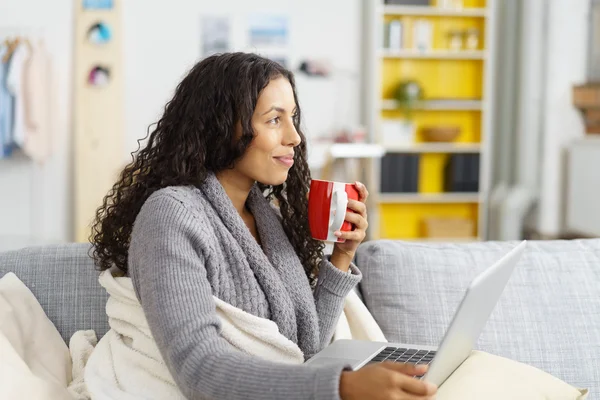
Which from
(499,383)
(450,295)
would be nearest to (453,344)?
(499,383)

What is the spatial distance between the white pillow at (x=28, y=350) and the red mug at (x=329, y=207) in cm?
55

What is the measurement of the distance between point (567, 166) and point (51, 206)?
362cm

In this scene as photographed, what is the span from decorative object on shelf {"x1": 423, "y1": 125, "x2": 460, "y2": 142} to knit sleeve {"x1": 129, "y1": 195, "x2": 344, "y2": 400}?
4.67m

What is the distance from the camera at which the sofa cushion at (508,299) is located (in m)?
1.77

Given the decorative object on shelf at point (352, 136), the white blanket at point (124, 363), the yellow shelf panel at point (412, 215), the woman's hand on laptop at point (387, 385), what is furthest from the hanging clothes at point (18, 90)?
the woman's hand on laptop at point (387, 385)

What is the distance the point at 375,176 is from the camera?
577 centimetres

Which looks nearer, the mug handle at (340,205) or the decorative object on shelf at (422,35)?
the mug handle at (340,205)

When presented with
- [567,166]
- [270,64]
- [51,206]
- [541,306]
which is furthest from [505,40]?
[270,64]

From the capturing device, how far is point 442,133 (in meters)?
5.83

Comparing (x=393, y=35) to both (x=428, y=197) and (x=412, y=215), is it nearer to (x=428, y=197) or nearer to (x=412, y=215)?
(x=428, y=197)

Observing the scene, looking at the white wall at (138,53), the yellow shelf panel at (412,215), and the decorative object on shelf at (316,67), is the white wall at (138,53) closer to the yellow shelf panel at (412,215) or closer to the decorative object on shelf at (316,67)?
the decorative object on shelf at (316,67)

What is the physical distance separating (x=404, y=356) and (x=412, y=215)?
4.70m

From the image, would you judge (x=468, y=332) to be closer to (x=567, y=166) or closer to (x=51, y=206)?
(x=567, y=166)

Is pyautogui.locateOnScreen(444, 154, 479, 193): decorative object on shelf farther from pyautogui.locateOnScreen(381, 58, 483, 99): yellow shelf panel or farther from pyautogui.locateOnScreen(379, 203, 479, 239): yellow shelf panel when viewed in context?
pyautogui.locateOnScreen(381, 58, 483, 99): yellow shelf panel
